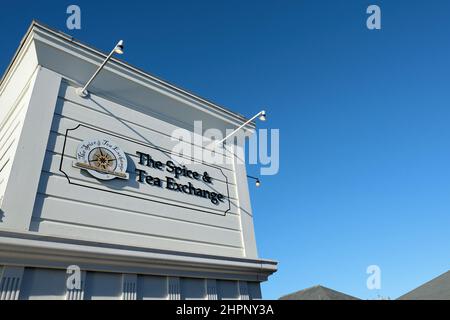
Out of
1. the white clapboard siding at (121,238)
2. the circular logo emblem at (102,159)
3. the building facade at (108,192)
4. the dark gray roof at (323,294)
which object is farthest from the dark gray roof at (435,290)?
the circular logo emblem at (102,159)

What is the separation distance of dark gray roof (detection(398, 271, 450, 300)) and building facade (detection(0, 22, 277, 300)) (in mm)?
8328

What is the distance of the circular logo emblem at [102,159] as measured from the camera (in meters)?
3.82

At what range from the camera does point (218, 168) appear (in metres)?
5.46

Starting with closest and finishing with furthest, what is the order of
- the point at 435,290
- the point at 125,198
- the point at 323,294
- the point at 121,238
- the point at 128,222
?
1. the point at 121,238
2. the point at 128,222
3. the point at 125,198
4. the point at 435,290
5. the point at 323,294

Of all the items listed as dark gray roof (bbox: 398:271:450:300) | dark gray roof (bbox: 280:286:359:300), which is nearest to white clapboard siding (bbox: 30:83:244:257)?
dark gray roof (bbox: 398:271:450:300)

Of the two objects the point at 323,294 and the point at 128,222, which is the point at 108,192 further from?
the point at 323,294

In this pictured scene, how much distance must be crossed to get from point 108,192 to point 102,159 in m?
0.44

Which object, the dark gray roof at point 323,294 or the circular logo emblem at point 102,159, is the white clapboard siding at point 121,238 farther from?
the dark gray roof at point 323,294

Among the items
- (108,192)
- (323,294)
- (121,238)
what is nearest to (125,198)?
(108,192)

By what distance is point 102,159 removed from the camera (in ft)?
13.1

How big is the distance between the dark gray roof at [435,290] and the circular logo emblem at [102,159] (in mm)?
10300
